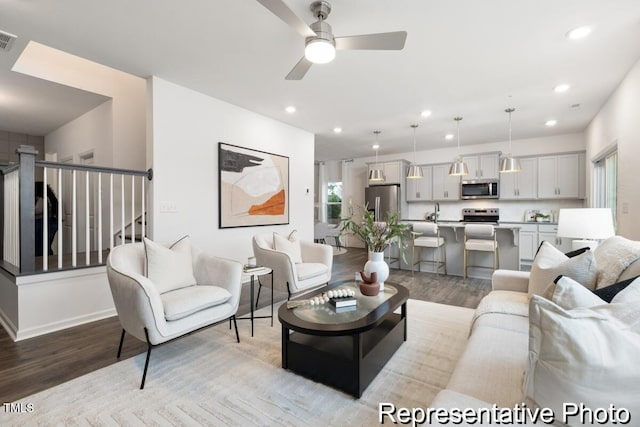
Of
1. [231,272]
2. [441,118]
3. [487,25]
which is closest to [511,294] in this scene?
[487,25]

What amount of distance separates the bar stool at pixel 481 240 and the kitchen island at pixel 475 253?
95 mm

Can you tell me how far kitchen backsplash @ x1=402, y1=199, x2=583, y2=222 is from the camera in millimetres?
6203

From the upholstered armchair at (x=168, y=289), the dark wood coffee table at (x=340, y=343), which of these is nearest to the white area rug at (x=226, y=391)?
the dark wood coffee table at (x=340, y=343)

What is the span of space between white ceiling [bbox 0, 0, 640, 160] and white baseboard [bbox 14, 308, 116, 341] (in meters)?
2.55

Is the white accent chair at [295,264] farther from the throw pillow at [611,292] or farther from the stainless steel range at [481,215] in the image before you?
the stainless steel range at [481,215]

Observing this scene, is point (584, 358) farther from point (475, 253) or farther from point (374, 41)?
point (475, 253)

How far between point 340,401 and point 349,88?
10.9ft

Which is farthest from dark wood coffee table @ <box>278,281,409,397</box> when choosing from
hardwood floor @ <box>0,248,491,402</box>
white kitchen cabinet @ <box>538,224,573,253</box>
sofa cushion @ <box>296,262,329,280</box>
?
white kitchen cabinet @ <box>538,224,573,253</box>

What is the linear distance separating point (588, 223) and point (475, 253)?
2.44 m

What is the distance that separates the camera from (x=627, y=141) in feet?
10.3

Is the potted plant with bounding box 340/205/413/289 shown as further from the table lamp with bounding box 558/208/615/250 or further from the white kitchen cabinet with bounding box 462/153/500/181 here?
the white kitchen cabinet with bounding box 462/153/500/181

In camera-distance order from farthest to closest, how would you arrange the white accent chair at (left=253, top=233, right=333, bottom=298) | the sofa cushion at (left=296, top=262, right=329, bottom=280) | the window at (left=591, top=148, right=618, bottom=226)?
the window at (left=591, top=148, right=618, bottom=226)
the sofa cushion at (left=296, top=262, right=329, bottom=280)
the white accent chair at (left=253, top=233, right=333, bottom=298)

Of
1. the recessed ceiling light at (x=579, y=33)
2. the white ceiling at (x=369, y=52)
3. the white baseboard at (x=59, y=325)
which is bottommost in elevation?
the white baseboard at (x=59, y=325)

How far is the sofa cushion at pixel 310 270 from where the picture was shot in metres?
3.37
